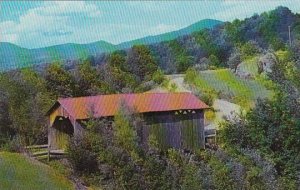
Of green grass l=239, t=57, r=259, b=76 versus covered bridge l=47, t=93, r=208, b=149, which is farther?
green grass l=239, t=57, r=259, b=76

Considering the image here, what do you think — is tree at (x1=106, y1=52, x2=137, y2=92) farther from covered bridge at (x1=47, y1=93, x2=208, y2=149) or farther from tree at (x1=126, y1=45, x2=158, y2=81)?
covered bridge at (x1=47, y1=93, x2=208, y2=149)

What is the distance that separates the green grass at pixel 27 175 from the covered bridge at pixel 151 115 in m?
1.94

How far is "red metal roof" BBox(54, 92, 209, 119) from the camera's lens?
17.7 metres

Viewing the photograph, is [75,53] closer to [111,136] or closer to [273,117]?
[111,136]

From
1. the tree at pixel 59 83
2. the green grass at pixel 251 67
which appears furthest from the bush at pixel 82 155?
the green grass at pixel 251 67

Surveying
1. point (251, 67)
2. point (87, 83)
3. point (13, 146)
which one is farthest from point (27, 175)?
point (251, 67)

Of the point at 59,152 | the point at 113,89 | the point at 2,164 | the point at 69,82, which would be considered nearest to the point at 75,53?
the point at 59,152

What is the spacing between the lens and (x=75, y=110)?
711 inches

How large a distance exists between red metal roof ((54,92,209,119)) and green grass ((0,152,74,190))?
221cm

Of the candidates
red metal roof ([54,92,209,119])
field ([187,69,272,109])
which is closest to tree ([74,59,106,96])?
field ([187,69,272,109])

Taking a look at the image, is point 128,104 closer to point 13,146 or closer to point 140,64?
point 13,146

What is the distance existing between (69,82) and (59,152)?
1006 centimetres

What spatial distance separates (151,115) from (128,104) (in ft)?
2.87

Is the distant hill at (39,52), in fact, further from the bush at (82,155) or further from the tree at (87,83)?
the tree at (87,83)
